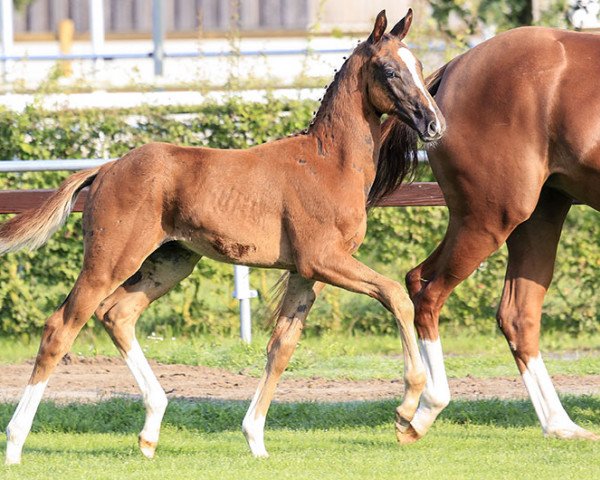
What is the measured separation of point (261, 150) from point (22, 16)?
16.4 m

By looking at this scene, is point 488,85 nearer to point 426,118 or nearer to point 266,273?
point 426,118

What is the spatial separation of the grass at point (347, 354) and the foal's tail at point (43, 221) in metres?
2.86

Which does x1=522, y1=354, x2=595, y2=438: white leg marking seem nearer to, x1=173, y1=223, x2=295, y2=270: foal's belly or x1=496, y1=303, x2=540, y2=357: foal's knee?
x1=496, y1=303, x2=540, y2=357: foal's knee

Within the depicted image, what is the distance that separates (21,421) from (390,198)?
337 cm

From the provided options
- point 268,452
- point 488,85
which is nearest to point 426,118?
point 488,85

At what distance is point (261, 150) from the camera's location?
18.9 ft

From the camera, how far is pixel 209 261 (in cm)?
980

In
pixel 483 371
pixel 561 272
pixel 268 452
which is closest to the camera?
pixel 268 452

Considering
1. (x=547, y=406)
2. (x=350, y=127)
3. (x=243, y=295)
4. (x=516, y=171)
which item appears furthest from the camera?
(x=243, y=295)

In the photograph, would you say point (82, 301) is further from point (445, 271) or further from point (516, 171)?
point (516, 171)

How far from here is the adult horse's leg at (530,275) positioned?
6680 mm

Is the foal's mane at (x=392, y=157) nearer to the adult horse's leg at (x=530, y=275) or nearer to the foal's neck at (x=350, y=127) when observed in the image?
the adult horse's leg at (x=530, y=275)

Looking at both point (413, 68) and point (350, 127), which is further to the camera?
point (350, 127)

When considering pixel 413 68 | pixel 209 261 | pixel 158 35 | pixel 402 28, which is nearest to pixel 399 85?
pixel 413 68
